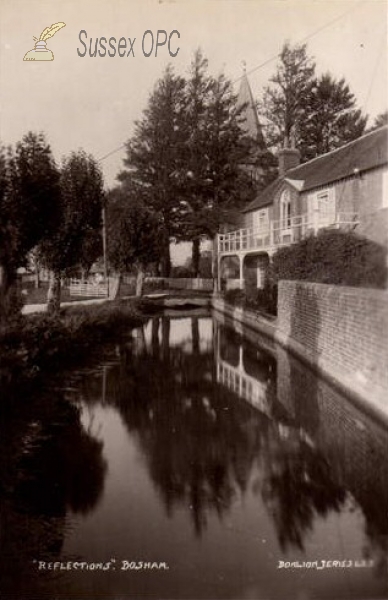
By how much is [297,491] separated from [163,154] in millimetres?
40703

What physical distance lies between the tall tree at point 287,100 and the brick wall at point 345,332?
100ft

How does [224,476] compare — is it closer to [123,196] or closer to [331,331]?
[331,331]

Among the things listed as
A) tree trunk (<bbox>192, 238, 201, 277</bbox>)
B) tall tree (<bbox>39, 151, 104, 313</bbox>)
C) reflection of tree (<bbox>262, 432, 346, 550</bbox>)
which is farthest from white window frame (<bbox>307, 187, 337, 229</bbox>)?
tree trunk (<bbox>192, 238, 201, 277</bbox>)

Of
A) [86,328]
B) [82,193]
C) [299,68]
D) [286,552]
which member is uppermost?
[299,68]

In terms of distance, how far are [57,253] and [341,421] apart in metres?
12.1

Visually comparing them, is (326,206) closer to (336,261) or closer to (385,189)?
(385,189)

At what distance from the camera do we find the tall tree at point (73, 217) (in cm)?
1753

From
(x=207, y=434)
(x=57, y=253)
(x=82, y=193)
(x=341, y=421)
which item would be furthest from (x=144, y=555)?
(x=82, y=193)

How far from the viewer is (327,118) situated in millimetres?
43062

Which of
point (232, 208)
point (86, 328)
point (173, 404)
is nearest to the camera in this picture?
point (173, 404)

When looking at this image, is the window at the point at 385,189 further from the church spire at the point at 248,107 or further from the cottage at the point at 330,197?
the church spire at the point at 248,107

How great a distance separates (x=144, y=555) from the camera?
15.6 feet

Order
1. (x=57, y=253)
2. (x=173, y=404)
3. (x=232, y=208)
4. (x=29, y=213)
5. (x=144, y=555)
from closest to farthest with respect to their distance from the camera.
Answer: (x=144, y=555), (x=173, y=404), (x=29, y=213), (x=57, y=253), (x=232, y=208)

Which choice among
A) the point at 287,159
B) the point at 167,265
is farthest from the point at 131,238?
the point at 167,265
